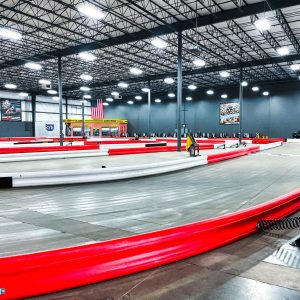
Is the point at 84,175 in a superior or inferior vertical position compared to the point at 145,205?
superior


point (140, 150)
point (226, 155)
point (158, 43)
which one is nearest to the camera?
point (226, 155)

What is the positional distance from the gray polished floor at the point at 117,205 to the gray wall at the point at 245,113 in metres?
28.9

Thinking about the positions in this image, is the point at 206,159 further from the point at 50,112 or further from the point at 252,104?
the point at 50,112

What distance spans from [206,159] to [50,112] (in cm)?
3842

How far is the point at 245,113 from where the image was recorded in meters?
38.0

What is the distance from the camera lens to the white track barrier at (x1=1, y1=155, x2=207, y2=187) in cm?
716

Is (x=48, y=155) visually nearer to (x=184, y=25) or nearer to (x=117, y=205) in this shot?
(x=117, y=205)

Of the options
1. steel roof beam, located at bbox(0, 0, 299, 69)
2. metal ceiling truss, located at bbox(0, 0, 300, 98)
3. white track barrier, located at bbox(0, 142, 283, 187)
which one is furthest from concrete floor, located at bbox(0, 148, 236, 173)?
steel roof beam, located at bbox(0, 0, 299, 69)

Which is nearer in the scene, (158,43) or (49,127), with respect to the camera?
(158,43)

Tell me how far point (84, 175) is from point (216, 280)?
5.71 metres

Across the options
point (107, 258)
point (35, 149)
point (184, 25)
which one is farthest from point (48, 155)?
point (107, 258)

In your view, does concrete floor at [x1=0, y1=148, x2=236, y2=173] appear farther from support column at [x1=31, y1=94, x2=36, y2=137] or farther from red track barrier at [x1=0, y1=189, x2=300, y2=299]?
support column at [x1=31, y1=94, x2=36, y2=137]

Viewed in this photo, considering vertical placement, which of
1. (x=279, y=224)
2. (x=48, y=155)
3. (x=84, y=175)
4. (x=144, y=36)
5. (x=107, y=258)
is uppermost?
(x=144, y=36)

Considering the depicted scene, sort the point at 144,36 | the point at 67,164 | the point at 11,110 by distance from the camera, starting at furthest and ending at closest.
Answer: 1. the point at 11,110
2. the point at 144,36
3. the point at 67,164
